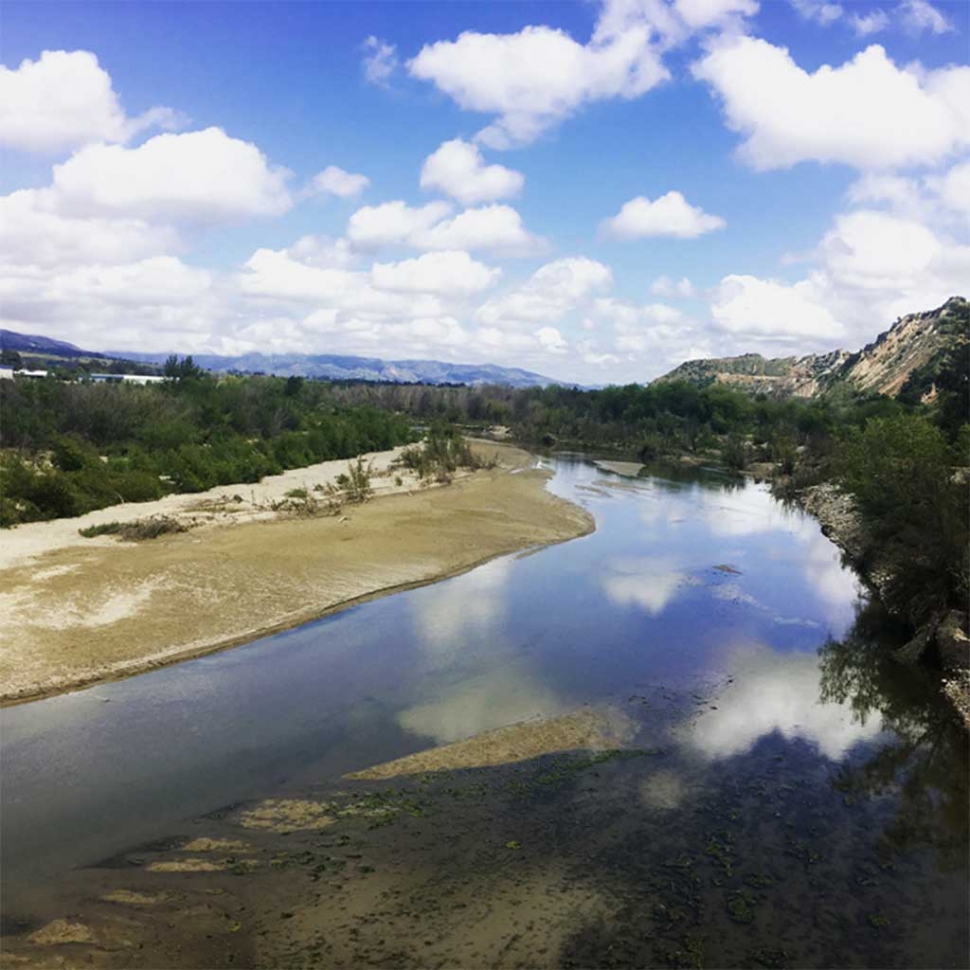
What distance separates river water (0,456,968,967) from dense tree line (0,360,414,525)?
1521 cm

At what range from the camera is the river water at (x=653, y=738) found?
8914mm

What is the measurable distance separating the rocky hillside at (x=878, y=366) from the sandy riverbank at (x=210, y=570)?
3770 cm

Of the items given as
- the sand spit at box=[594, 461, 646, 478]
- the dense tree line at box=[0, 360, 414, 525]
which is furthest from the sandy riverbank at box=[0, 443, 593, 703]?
the sand spit at box=[594, 461, 646, 478]

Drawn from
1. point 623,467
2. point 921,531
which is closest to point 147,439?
point 623,467

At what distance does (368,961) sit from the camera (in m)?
7.31

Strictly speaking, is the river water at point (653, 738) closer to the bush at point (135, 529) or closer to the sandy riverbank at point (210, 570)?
the sandy riverbank at point (210, 570)

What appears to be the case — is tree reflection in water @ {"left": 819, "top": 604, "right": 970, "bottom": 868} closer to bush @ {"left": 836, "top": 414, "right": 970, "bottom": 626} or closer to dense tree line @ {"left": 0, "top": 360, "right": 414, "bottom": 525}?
bush @ {"left": 836, "top": 414, "right": 970, "bottom": 626}

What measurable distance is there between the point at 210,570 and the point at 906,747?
18.0m

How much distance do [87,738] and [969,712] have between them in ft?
56.0

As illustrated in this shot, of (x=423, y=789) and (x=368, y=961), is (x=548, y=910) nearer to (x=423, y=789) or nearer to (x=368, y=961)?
(x=368, y=961)

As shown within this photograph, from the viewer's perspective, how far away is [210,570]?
21.2 m

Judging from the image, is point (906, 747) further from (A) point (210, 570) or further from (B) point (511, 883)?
(A) point (210, 570)

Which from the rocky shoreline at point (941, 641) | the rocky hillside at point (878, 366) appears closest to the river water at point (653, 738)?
the rocky shoreline at point (941, 641)

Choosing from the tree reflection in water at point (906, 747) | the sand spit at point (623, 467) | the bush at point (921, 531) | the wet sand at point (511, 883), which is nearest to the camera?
the wet sand at point (511, 883)
